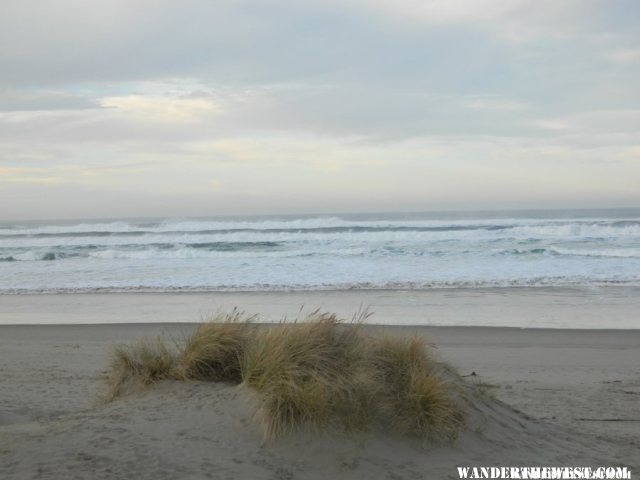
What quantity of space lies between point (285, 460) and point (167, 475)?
2.79 feet

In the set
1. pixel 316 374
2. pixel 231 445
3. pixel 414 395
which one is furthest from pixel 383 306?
pixel 231 445

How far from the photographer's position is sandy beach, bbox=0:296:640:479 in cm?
411

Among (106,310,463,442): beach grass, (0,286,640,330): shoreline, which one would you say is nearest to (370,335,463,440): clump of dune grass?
(106,310,463,442): beach grass

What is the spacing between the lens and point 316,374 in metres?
4.83

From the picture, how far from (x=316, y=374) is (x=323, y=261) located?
23938 mm

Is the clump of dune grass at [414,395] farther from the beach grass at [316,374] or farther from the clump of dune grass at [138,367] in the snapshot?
the clump of dune grass at [138,367]

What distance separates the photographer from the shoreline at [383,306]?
560 inches

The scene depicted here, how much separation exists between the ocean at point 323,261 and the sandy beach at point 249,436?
41.6ft

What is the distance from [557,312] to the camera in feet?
50.1

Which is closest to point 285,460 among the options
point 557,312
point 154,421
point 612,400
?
point 154,421

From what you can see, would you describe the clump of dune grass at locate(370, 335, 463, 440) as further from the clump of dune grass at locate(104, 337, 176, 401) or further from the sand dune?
the clump of dune grass at locate(104, 337, 176, 401)

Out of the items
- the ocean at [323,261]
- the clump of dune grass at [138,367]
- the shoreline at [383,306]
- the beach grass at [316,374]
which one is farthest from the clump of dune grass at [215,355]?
the ocean at [323,261]

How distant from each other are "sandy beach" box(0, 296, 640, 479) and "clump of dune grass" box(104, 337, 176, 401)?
0.68 ft

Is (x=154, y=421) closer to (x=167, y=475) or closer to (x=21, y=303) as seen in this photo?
(x=167, y=475)
